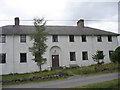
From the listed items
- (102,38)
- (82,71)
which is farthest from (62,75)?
(102,38)

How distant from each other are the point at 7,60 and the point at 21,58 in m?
2.30

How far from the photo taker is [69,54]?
30688 mm

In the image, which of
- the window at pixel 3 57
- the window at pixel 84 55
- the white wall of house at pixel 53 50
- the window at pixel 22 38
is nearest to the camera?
the window at pixel 3 57

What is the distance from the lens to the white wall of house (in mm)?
28547

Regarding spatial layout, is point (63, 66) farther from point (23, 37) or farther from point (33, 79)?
point (33, 79)

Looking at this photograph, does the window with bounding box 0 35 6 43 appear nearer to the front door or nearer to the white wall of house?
the white wall of house

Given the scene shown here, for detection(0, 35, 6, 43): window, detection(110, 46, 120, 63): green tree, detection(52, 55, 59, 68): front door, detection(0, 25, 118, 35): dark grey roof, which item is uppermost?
detection(0, 25, 118, 35): dark grey roof

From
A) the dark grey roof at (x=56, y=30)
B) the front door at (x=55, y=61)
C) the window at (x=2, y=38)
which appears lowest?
the front door at (x=55, y=61)

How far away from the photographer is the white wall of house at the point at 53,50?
2855 centimetres

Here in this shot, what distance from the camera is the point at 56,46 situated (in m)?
30.6

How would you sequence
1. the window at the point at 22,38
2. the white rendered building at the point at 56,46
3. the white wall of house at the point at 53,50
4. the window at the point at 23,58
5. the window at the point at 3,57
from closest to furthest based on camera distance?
the window at the point at 3,57, the white wall of house at the point at 53,50, the white rendered building at the point at 56,46, the window at the point at 23,58, the window at the point at 22,38

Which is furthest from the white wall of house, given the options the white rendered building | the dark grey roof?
the dark grey roof

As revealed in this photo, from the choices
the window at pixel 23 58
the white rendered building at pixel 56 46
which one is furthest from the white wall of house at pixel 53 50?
the window at pixel 23 58

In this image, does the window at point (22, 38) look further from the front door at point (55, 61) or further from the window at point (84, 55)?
the window at point (84, 55)
